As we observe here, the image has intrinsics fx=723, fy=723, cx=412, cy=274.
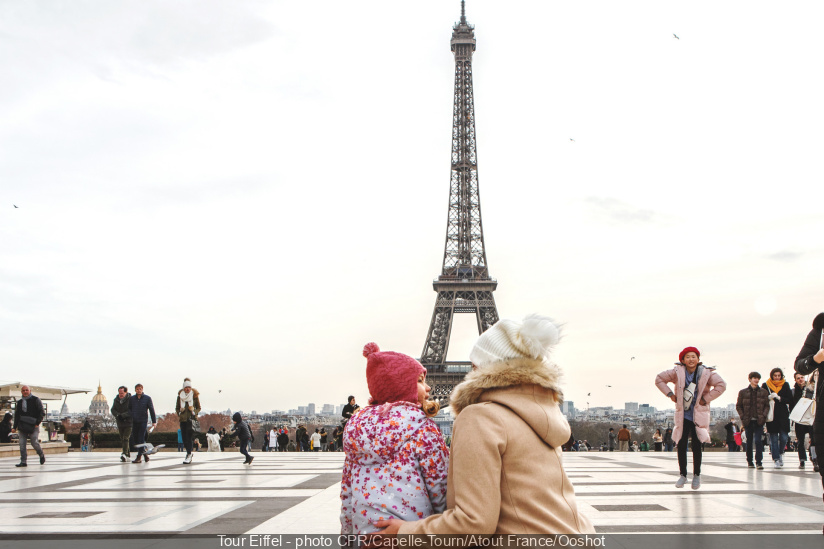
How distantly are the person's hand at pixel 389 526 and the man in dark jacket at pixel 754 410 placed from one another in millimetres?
9939

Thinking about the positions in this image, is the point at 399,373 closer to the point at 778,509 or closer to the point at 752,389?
the point at 778,509

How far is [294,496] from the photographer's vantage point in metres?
7.58

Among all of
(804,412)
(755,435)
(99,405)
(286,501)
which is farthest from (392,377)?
(99,405)

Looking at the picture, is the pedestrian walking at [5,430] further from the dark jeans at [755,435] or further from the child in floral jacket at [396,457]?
the child in floral jacket at [396,457]

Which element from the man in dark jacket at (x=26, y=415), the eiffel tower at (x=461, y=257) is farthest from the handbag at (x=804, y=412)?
the eiffel tower at (x=461, y=257)

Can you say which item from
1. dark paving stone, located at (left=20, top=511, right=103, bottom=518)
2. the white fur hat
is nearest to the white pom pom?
the white fur hat

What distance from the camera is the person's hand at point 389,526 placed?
2.53 meters

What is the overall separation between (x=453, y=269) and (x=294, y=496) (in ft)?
166

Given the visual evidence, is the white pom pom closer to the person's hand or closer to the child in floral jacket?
the child in floral jacket

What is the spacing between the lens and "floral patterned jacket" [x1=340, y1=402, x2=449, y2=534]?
2.63m

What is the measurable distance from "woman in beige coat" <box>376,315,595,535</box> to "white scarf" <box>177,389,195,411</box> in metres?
10.9

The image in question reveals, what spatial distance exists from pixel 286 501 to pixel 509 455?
17.4 ft

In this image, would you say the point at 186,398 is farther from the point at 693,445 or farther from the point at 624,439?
the point at 624,439

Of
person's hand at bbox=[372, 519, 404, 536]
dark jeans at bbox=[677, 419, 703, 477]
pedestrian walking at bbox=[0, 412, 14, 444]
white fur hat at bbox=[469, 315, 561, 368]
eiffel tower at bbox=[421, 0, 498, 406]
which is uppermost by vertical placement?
eiffel tower at bbox=[421, 0, 498, 406]
